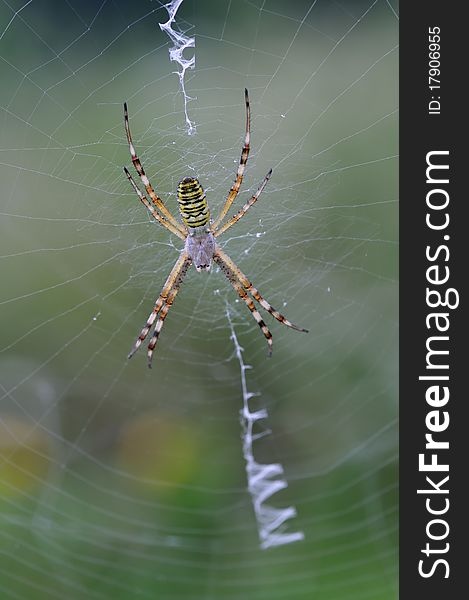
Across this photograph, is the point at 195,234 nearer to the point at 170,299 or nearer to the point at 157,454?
the point at 170,299

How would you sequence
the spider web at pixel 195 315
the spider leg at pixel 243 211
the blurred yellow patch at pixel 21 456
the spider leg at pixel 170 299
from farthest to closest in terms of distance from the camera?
the spider leg at pixel 170 299 < the blurred yellow patch at pixel 21 456 < the spider web at pixel 195 315 < the spider leg at pixel 243 211

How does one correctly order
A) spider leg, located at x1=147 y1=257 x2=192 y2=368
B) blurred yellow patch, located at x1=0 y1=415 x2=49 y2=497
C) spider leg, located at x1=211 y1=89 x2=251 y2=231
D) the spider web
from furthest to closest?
spider leg, located at x1=147 y1=257 x2=192 y2=368 < blurred yellow patch, located at x1=0 y1=415 x2=49 y2=497 < the spider web < spider leg, located at x1=211 y1=89 x2=251 y2=231

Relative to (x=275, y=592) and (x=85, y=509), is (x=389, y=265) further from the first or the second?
(x=85, y=509)

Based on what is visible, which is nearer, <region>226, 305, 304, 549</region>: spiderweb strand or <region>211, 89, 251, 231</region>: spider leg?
<region>211, 89, 251, 231</region>: spider leg

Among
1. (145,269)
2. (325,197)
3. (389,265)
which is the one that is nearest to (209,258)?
(145,269)

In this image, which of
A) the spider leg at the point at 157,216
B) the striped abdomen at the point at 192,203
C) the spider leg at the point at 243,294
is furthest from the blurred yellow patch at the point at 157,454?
the striped abdomen at the point at 192,203

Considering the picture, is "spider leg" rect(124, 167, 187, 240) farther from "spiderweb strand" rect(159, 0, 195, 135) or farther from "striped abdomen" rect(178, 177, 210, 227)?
"spiderweb strand" rect(159, 0, 195, 135)

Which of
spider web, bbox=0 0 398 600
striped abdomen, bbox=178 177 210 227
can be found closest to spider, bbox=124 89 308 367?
striped abdomen, bbox=178 177 210 227

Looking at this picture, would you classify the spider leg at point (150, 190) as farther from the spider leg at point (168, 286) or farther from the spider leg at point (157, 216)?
the spider leg at point (168, 286)
